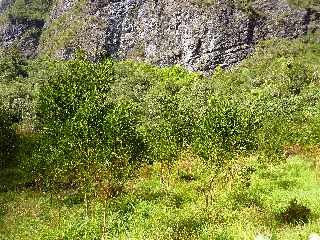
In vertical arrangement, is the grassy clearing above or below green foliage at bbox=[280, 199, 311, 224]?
below

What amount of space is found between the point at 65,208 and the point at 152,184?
986cm

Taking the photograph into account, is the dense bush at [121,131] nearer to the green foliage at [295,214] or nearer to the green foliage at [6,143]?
the green foliage at [6,143]

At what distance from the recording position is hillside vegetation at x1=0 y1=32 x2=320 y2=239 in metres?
33.4

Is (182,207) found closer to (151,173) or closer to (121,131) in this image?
(121,131)

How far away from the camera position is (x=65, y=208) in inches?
1651

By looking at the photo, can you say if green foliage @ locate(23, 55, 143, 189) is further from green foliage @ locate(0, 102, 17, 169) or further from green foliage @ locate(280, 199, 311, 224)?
green foliage @ locate(280, 199, 311, 224)

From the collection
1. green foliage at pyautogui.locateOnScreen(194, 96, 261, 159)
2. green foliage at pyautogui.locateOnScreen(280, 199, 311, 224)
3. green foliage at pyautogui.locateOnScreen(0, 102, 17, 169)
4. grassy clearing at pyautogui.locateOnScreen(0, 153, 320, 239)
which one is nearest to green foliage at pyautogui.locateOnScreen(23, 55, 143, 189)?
grassy clearing at pyautogui.locateOnScreen(0, 153, 320, 239)

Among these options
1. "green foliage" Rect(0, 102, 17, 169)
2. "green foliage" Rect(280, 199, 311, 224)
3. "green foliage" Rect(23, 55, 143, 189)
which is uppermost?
"green foliage" Rect(23, 55, 143, 189)

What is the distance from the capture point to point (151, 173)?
179 ft

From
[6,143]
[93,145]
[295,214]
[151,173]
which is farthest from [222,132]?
[6,143]

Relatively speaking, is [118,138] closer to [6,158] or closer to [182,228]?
[182,228]

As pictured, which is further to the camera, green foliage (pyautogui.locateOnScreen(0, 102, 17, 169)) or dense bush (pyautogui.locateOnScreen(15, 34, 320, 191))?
green foliage (pyautogui.locateOnScreen(0, 102, 17, 169))

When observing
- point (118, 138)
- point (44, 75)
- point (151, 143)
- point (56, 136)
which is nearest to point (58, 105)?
point (56, 136)

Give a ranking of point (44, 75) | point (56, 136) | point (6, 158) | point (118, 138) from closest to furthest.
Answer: point (118, 138)
point (56, 136)
point (6, 158)
point (44, 75)
